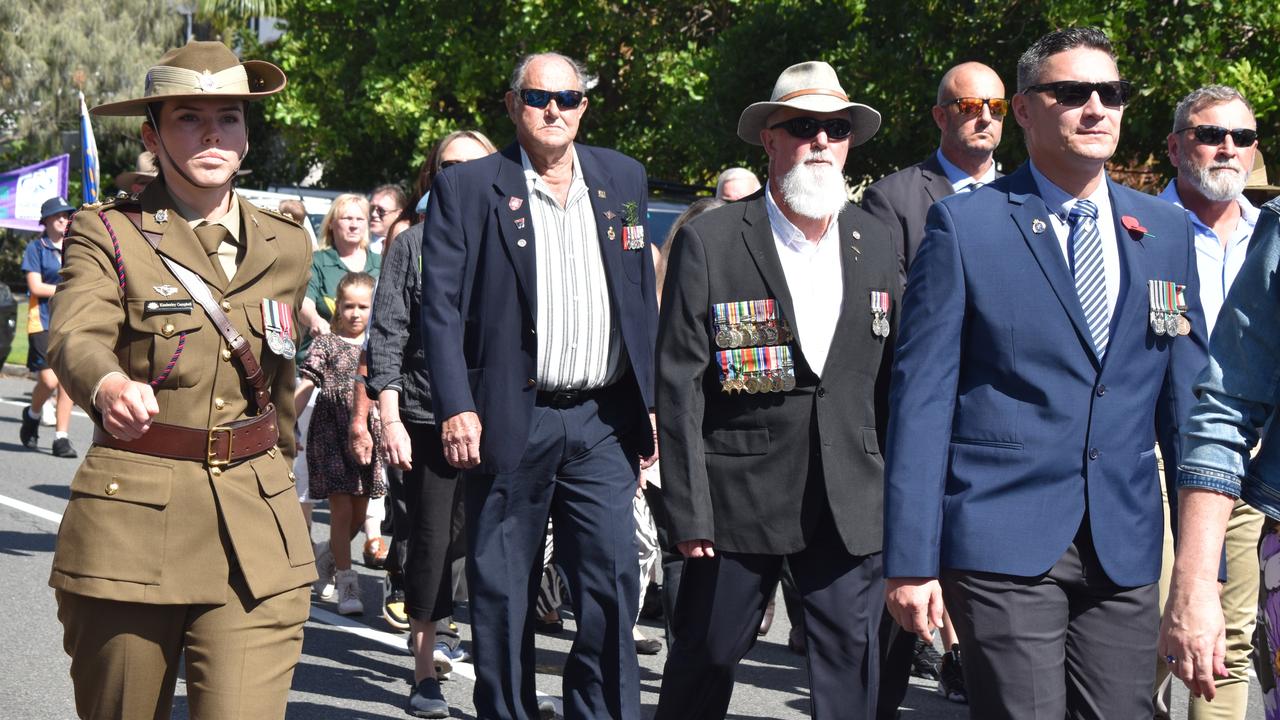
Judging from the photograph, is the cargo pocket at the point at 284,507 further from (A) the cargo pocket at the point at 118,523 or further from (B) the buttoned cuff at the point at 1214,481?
(B) the buttoned cuff at the point at 1214,481

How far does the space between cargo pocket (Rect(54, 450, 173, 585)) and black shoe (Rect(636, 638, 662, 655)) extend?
157 inches

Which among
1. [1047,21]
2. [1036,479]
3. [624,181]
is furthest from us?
[1047,21]

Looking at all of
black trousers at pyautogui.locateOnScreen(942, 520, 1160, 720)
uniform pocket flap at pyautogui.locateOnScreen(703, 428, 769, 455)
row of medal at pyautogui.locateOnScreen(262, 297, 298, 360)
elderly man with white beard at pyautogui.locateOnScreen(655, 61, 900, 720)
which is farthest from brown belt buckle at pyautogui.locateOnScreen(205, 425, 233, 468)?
black trousers at pyautogui.locateOnScreen(942, 520, 1160, 720)

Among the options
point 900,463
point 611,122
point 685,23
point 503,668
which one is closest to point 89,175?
point 503,668

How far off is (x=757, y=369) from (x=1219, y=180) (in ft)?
6.97

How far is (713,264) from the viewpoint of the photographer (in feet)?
15.5

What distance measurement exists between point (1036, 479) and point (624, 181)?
2.32m

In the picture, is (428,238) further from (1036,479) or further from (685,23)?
(685,23)

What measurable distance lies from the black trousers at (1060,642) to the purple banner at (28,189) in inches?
719

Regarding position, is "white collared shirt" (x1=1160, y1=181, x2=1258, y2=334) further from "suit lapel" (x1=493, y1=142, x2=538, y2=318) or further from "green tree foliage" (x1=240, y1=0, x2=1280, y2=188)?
"green tree foliage" (x1=240, y1=0, x2=1280, y2=188)

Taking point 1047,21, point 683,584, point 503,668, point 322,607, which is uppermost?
point 1047,21

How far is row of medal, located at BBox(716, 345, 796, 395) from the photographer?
460 cm

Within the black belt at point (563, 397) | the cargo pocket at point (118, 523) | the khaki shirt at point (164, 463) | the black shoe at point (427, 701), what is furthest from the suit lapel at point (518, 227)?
the black shoe at point (427, 701)

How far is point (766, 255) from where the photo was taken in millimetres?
4738
